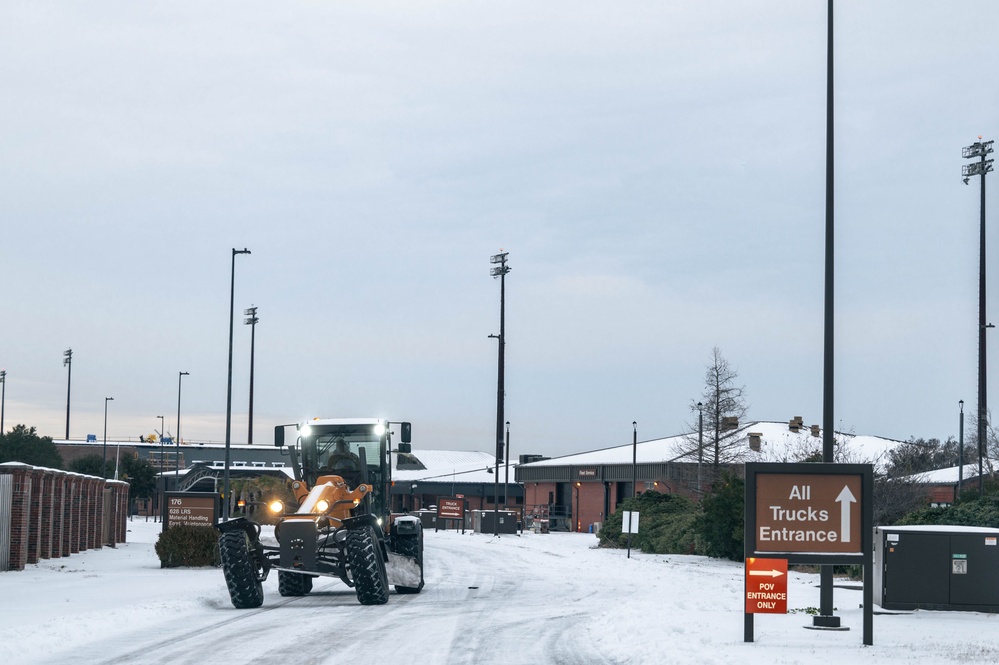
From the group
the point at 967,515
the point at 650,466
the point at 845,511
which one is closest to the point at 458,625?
the point at 845,511

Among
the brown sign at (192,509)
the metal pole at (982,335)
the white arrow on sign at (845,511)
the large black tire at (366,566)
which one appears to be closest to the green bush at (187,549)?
the brown sign at (192,509)

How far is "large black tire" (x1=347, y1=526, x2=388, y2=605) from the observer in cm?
1861

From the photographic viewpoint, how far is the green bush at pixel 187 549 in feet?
99.1

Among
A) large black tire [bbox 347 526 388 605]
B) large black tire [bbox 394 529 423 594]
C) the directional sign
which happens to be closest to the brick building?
large black tire [bbox 394 529 423 594]

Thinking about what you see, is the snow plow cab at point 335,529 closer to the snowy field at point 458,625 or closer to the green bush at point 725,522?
the snowy field at point 458,625

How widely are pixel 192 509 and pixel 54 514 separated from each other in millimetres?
4012

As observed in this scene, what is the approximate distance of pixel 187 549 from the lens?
30203 millimetres

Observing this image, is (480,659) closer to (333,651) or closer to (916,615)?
(333,651)

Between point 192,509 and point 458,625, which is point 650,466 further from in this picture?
point 458,625

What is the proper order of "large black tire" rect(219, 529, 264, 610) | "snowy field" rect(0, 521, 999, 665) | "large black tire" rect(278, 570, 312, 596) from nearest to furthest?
"snowy field" rect(0, 521, 999, 665), "large black tire" rect(219, 529, 264, 610), "large black tire" rect(278, 570, 312, 596)

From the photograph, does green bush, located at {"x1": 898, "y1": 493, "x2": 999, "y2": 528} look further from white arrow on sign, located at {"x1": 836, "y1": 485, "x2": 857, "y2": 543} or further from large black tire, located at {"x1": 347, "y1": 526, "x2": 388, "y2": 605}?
large black tire, located at {"x1": 347, "y1": 526, "x2": 388, "y2": 605}

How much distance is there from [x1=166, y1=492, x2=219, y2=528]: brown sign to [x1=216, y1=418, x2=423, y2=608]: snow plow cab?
556 inches

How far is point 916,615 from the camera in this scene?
19.0m

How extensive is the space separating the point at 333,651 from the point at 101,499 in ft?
98.1
